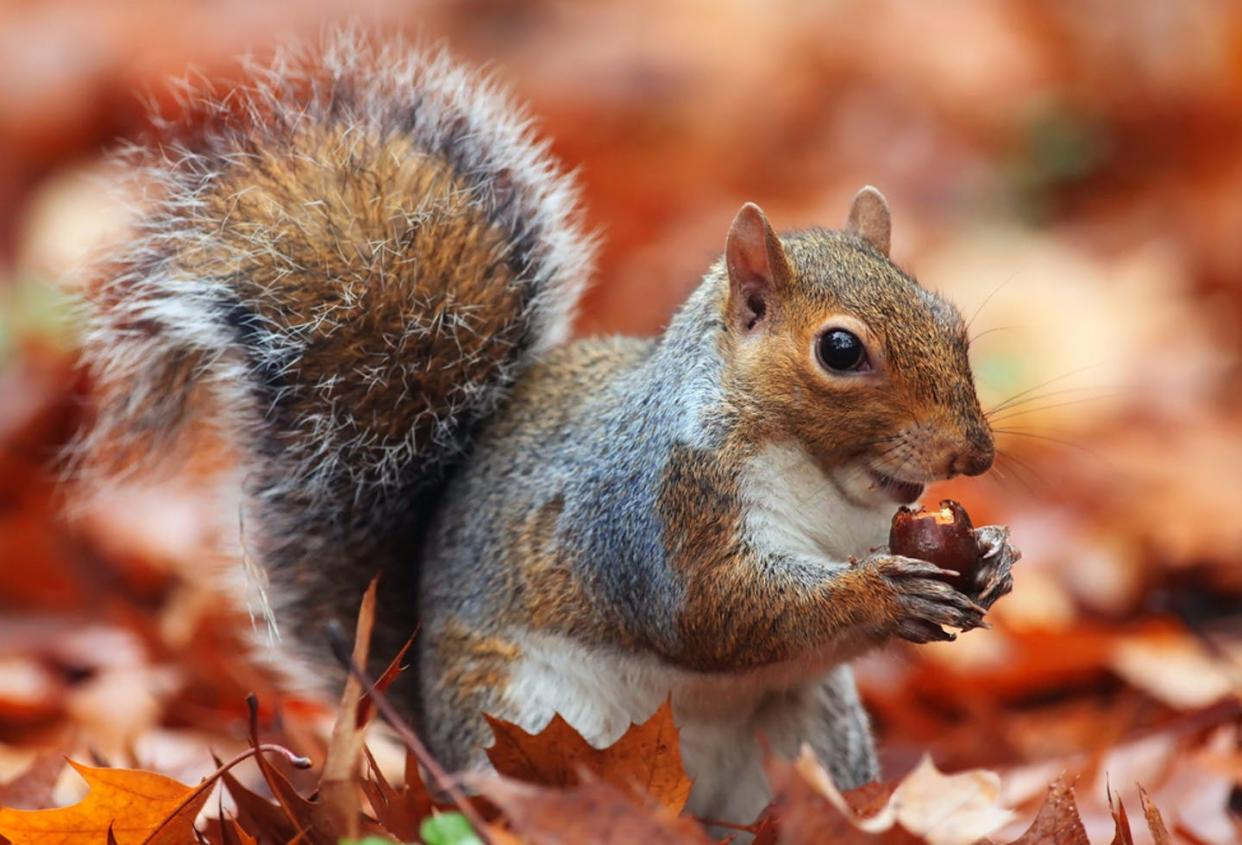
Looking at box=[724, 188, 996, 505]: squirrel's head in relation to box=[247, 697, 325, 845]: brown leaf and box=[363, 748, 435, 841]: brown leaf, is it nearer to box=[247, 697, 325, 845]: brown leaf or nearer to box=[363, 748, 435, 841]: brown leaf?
box=[363, 748, 435, 841]: brown leaf

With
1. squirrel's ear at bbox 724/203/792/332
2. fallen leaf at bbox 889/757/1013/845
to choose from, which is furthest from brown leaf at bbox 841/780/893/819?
squirrel's ear at bbox 724/203/792/332

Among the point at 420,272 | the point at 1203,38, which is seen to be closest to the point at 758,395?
the point at 420,272

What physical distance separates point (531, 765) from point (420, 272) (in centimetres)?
87

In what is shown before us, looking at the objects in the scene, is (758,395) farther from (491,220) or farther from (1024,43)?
(1024,43)

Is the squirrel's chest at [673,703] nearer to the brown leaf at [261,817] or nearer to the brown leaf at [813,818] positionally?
the brown leaf at [261,817]

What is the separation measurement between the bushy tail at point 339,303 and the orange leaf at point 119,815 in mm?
648

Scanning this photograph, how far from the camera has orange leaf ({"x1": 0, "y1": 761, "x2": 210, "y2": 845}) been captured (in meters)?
2.05

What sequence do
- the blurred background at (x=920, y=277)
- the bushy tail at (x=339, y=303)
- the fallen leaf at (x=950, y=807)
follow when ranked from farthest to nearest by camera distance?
the blurred background at (x=920, y=277) → the bushy tail at (x=339, y=303) → the fallen leaf at (x=950, y=807)

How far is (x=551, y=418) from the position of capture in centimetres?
266

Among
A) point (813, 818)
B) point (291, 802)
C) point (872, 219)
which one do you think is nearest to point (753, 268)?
point (872, 219)

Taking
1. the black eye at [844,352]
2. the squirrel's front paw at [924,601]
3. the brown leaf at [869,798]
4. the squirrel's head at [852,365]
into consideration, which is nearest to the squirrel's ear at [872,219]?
the squirrel's head at [852,365]

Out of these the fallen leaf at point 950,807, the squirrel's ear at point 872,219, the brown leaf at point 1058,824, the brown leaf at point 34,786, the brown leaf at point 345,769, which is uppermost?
the squirrel's ear at point 872,219

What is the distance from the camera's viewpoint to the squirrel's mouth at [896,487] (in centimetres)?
227

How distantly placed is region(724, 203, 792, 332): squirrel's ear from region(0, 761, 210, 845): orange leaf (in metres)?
1.03
